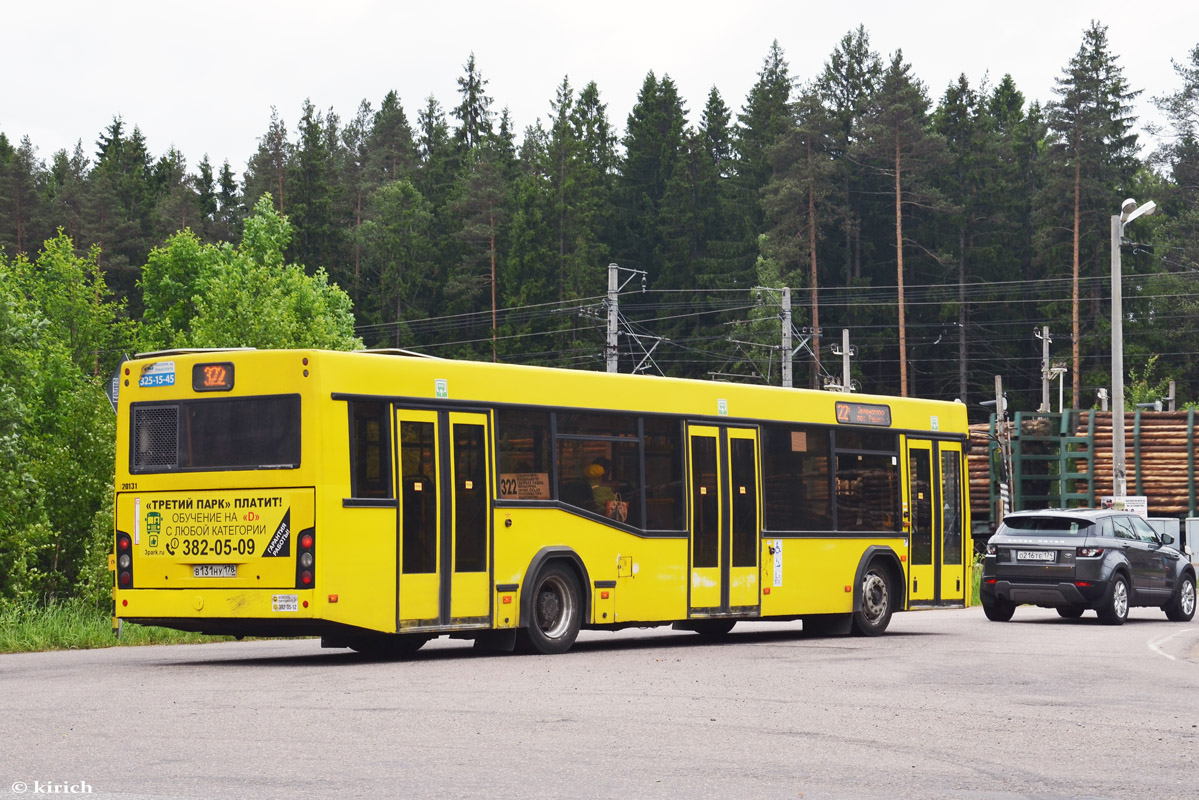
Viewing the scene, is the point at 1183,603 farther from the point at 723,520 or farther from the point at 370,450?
the point at 370,450

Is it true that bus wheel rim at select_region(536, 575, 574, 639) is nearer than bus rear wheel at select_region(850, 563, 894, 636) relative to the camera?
Yes

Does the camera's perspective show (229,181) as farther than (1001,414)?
Yes

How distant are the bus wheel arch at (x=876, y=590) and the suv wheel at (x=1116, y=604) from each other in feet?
13.0

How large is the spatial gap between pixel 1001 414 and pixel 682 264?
52.7m

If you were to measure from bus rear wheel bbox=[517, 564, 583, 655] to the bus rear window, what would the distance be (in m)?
3.00

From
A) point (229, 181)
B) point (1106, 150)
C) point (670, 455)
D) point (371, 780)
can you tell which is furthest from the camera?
point (229, 181)

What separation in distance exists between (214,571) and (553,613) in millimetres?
3504

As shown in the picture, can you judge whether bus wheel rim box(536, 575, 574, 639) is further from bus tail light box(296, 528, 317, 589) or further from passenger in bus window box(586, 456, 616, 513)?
bus tail light box(296, 528, 317, 589)

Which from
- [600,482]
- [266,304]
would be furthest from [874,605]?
[266,304]

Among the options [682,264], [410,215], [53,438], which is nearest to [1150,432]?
[53,438]

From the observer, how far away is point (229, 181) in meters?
115

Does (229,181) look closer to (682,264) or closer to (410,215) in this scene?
(410,215)

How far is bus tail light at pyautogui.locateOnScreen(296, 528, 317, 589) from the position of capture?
562 inches

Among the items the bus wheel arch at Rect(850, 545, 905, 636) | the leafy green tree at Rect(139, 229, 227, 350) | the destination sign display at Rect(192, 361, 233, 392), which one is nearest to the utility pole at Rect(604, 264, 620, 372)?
the bus wheel arch at Rect(850, 545, 905, 636)
